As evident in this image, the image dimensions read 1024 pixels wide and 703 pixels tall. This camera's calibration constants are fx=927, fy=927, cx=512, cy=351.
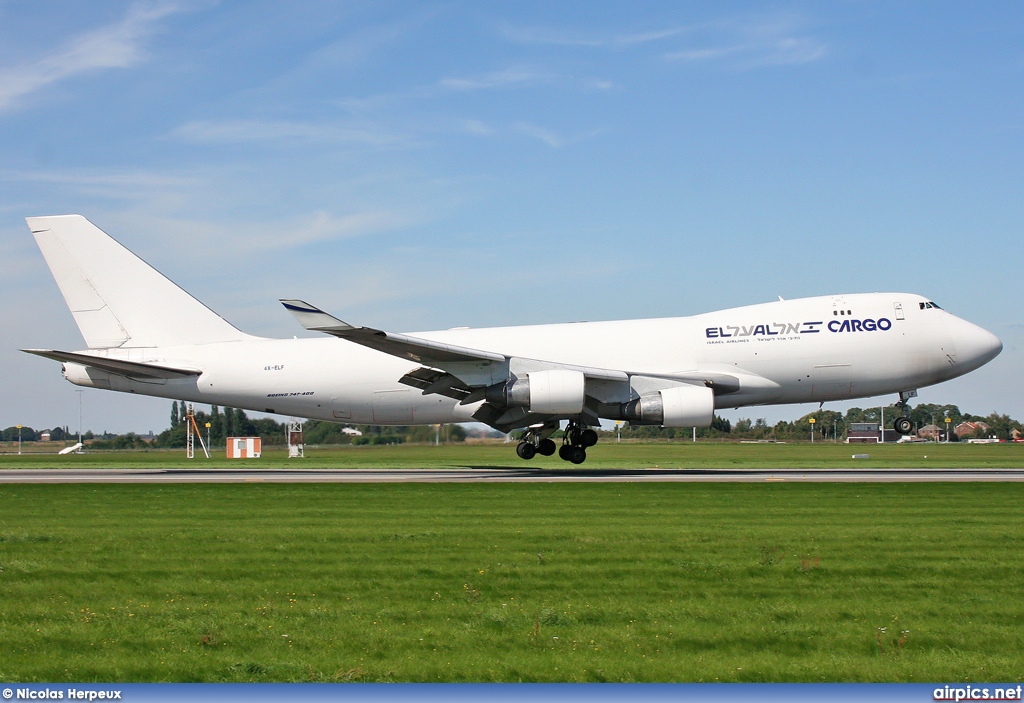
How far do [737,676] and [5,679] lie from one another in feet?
18.1

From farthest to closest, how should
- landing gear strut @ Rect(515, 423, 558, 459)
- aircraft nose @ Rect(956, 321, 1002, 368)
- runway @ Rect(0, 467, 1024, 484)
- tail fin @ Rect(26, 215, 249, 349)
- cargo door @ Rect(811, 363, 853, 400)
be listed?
tail fin @ Rect(26, 215, 249, 349), landing gear strut @ Rect(515, 423, 558, 459), aircraft nose @ Rect(956, 321, 1002, 368), cargo door @ Rect(811, 363, 853, 400), runway @ Rect(0, 467, 1024, 484)

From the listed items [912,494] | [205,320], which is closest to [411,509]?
[912,494]

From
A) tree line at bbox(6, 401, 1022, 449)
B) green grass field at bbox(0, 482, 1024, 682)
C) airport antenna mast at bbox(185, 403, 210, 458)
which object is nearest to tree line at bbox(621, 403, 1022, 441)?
tree line at bbox(6, 401, 1022, 449)

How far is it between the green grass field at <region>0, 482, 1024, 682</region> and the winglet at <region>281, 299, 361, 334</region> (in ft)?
33.1

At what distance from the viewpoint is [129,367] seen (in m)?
32.6

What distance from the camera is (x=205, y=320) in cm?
3516

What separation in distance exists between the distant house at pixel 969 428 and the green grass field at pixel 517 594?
12774 cm

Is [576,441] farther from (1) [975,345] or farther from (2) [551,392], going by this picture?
(1) [975,345]

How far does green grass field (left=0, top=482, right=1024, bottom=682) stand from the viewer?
741cm

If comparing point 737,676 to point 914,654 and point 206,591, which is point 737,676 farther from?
point 206,591

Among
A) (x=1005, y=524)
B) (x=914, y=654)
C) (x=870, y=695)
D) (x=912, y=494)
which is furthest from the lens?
(x=912, y=494)

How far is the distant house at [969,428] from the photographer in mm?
131375

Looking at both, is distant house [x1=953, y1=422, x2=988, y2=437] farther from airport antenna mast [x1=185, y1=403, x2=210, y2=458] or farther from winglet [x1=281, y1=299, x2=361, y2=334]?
winglet [x1=281, y1=299, x2=361, y2=334]

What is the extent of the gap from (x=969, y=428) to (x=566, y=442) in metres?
125
